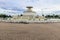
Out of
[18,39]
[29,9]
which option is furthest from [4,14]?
[18,39]

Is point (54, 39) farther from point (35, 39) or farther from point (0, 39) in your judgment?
point (0, 39)

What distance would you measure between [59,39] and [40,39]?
0.82 meters

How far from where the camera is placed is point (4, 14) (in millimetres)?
53625

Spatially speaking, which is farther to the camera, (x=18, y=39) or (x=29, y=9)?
(x=29, y=9)

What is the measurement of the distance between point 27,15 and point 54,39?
114 feet

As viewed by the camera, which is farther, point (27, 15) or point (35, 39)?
point (27, 15)

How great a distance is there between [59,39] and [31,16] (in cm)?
3502

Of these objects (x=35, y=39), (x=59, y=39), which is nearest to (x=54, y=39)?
(x=59, y=39)

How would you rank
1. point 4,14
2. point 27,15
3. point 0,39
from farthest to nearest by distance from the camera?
point 4,14, point 27,15, point 0,39

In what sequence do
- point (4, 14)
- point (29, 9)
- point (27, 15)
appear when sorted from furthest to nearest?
point (4, 14) < point (29, 9) < point (27, 15)

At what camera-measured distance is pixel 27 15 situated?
42.8 metres

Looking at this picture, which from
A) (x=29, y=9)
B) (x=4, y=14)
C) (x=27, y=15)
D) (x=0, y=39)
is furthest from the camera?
(x=4, y=14)

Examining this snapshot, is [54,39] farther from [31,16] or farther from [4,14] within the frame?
[4,14]

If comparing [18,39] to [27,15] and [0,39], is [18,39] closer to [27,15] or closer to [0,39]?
[0,39]
